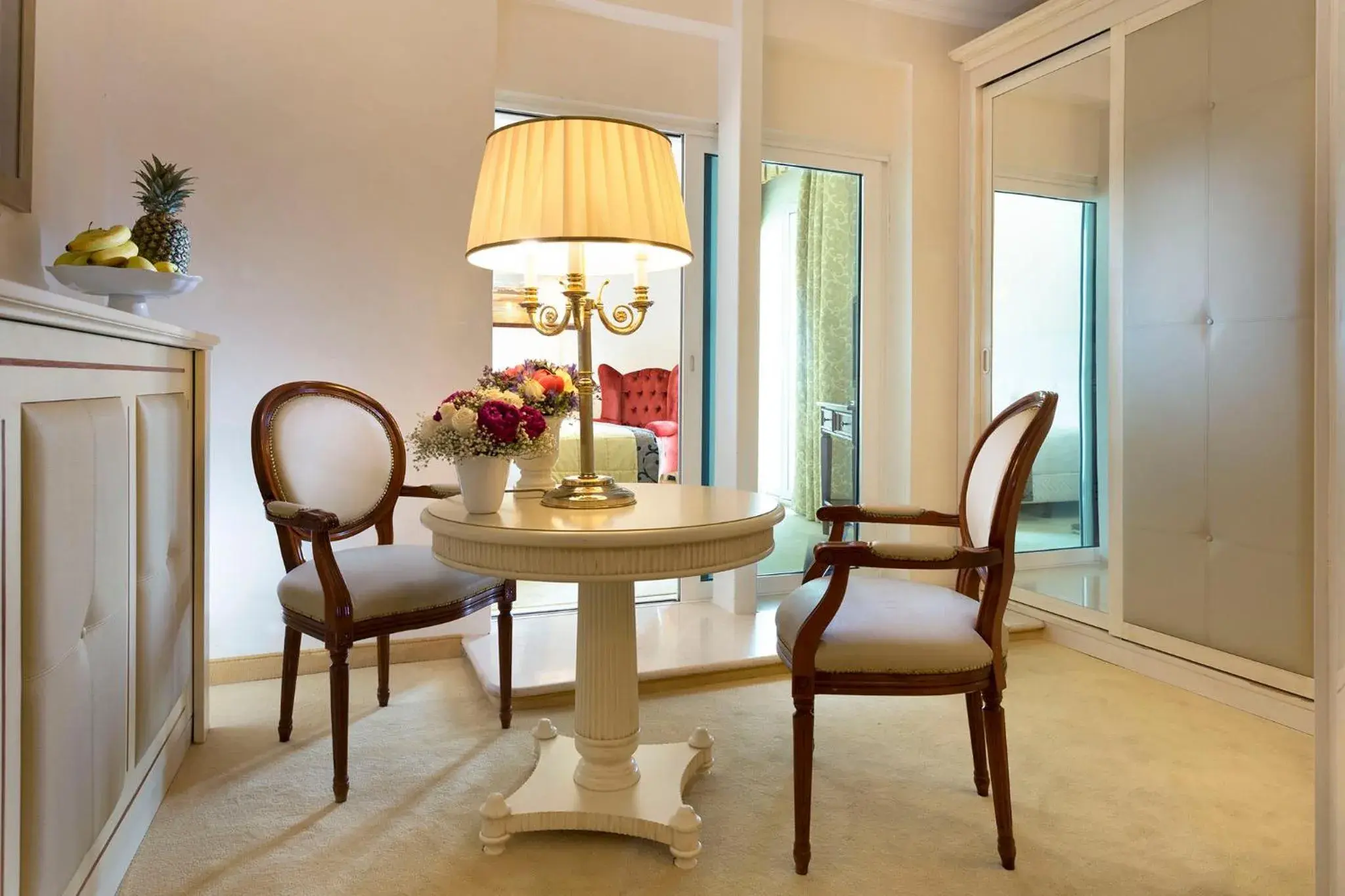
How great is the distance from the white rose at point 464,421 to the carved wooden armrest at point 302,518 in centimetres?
46

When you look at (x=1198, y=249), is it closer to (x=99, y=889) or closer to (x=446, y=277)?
(x=446, y=277)

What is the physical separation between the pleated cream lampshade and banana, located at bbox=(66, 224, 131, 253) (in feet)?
3.14

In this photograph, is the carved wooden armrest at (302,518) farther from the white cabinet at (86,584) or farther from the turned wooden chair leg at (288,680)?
the turned wooden chair leg at (288,680)

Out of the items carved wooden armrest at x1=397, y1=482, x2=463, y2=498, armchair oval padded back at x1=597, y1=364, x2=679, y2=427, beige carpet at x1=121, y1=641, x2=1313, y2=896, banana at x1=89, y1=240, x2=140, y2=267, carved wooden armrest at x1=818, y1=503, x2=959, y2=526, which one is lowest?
beige carpet at x1=121, y1=641, x2=1313, y2=896

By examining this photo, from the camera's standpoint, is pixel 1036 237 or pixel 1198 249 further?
pixel 1036 237

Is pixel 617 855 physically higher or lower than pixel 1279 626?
lower

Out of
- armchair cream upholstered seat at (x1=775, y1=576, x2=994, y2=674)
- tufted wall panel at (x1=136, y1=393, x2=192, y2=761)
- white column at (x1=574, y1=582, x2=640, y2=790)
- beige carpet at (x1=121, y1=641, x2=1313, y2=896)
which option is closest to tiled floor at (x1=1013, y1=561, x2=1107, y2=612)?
beige carpet at (x1=121, y1=641, x2=1313, y2=896)

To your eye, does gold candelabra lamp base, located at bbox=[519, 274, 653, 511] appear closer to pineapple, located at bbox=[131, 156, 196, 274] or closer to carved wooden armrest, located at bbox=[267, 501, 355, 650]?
carved wooden armrest, located at bbox=[267, 501, 355, 650]

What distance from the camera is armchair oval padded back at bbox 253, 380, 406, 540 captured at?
2217mm

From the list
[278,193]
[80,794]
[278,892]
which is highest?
[278,193]

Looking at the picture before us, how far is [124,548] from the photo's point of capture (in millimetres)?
1588

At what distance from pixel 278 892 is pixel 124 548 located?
0.73 meters

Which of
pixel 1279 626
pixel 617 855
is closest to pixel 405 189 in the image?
pixel 617 855

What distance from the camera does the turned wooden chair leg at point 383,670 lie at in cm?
248
